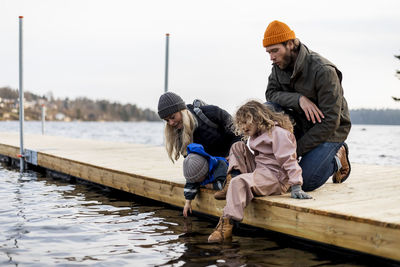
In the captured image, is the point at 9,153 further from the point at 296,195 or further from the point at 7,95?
the point at 7,95

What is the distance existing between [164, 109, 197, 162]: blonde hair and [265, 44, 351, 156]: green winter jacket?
0.81m

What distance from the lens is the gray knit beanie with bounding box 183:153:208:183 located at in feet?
14.1

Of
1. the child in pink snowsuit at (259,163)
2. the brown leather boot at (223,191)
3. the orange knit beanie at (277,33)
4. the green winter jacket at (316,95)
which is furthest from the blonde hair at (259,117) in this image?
the orange knit beanie at (277,33)

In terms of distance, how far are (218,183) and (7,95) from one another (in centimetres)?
4769

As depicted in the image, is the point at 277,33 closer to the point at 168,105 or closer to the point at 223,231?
the point at 168,105

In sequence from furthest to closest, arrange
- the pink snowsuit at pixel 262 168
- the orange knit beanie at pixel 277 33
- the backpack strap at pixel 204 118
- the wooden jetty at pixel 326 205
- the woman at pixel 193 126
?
the backpack strap at pixel 204 118, the woman at pixel 193 126, the orange knit beanie at pixel 277 33, the pink snowsuit at pixel 262 168, the wooden jetty at pixel 326 205

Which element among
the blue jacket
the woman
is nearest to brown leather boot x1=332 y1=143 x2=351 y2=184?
the woman

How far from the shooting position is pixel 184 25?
32.0 feet

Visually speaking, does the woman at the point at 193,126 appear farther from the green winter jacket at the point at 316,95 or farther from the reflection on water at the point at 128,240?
the reflection on water at the point at 128,240

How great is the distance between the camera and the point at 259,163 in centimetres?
399

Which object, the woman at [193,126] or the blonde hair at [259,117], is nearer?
the blonde hair at [259,117]

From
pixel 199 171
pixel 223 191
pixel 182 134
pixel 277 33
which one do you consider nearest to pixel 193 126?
pixel 182 134

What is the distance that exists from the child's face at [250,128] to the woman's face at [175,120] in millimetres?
730

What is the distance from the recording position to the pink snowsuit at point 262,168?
3.73 meters
